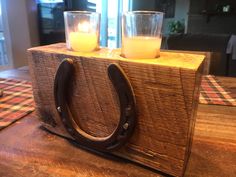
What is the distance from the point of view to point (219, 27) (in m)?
4.53

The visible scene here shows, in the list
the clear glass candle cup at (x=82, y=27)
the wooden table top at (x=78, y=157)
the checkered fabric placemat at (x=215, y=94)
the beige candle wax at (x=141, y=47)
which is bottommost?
the wooden table top at (x=78, y=157)

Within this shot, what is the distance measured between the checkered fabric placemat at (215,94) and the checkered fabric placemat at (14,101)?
636 millimetres

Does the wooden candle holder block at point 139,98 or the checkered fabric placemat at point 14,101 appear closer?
the wooden candle holder block at point 139,98

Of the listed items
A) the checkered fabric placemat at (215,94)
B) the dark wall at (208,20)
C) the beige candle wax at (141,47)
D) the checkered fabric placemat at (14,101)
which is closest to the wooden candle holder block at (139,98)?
the beige candle wax at (141,47)

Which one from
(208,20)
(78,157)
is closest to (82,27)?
(78,157)

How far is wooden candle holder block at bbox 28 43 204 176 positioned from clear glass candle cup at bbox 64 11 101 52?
0.13ft

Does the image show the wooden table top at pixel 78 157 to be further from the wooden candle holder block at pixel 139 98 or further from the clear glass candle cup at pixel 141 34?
the clear glass candle cup at pixel 141 34

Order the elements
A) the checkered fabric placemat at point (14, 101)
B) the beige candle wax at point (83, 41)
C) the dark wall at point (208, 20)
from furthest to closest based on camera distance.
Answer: the dark wall at point (208, 20) < the checkered fabric placemat at point (14, 101) < the beige candle wax at point (83, 41)

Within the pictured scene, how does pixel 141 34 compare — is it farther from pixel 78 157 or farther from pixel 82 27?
pixel 78 157

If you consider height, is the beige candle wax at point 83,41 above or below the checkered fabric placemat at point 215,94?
above

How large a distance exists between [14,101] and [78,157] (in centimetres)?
42

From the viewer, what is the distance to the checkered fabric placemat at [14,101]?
26.5 inches

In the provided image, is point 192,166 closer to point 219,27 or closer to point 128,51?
point 128,51

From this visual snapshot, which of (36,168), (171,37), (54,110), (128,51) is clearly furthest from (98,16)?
(171,37)
